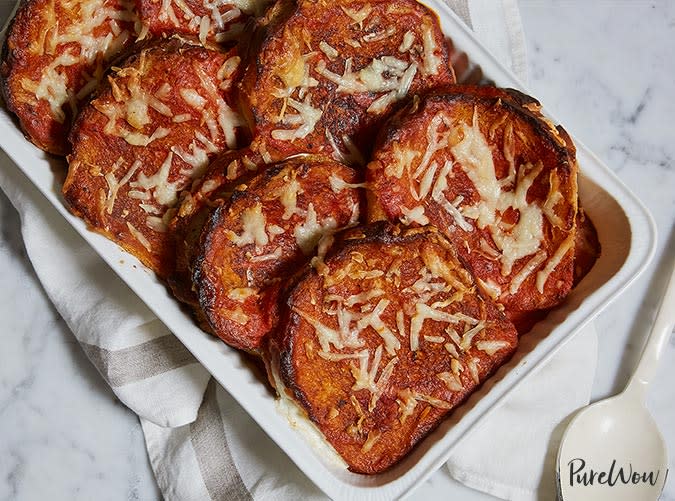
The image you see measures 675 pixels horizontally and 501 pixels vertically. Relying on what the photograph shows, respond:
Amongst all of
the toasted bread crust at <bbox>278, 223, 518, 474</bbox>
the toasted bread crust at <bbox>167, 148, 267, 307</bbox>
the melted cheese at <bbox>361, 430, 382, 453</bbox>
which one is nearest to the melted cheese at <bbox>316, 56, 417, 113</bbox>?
the toasted bread crust at <bbox>167, 148, 267, 307</bbox>

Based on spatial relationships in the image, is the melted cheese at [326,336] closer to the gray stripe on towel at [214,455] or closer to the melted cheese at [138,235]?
the melted cheese at [138,235]

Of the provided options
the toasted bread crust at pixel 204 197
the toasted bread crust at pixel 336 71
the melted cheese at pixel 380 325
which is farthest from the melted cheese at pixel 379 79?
the melted cheese at pixel 380 325

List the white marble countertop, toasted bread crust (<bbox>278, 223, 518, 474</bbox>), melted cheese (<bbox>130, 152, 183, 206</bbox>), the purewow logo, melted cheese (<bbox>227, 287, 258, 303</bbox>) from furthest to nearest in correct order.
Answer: the white marble countertop → the purewow logo → melted cheese (<bbox>130, 152, 183, 206</bbox>) → melted cheese (<bbox>227, 287, 258, 303</bbox>) → toasted bread crust (<bbox>278, 223, 518, 474</bbox>)

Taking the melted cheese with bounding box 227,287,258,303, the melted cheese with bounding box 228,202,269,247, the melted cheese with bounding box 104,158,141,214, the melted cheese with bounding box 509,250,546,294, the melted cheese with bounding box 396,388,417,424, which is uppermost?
the melted cheese with bounding box 509,250,546,294

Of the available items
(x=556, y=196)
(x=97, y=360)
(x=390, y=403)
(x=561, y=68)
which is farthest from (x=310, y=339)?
(x=561, y=68)

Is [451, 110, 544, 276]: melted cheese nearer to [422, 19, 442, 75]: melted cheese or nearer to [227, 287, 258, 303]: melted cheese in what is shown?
[422, 19, 442, 75]: melted cheese

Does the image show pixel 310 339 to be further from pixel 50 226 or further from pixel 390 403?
pixel 50 226

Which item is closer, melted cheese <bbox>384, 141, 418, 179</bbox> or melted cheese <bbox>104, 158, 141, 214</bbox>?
melted cheese <bbox>384, 141, 418, 179</bbox>

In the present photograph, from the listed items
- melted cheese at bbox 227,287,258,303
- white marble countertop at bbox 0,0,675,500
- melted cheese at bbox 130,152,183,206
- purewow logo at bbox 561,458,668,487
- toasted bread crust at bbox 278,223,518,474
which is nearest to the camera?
toasted bread crust at bbox 278,223,518,474

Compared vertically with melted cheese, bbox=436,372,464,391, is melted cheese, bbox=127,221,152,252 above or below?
below
